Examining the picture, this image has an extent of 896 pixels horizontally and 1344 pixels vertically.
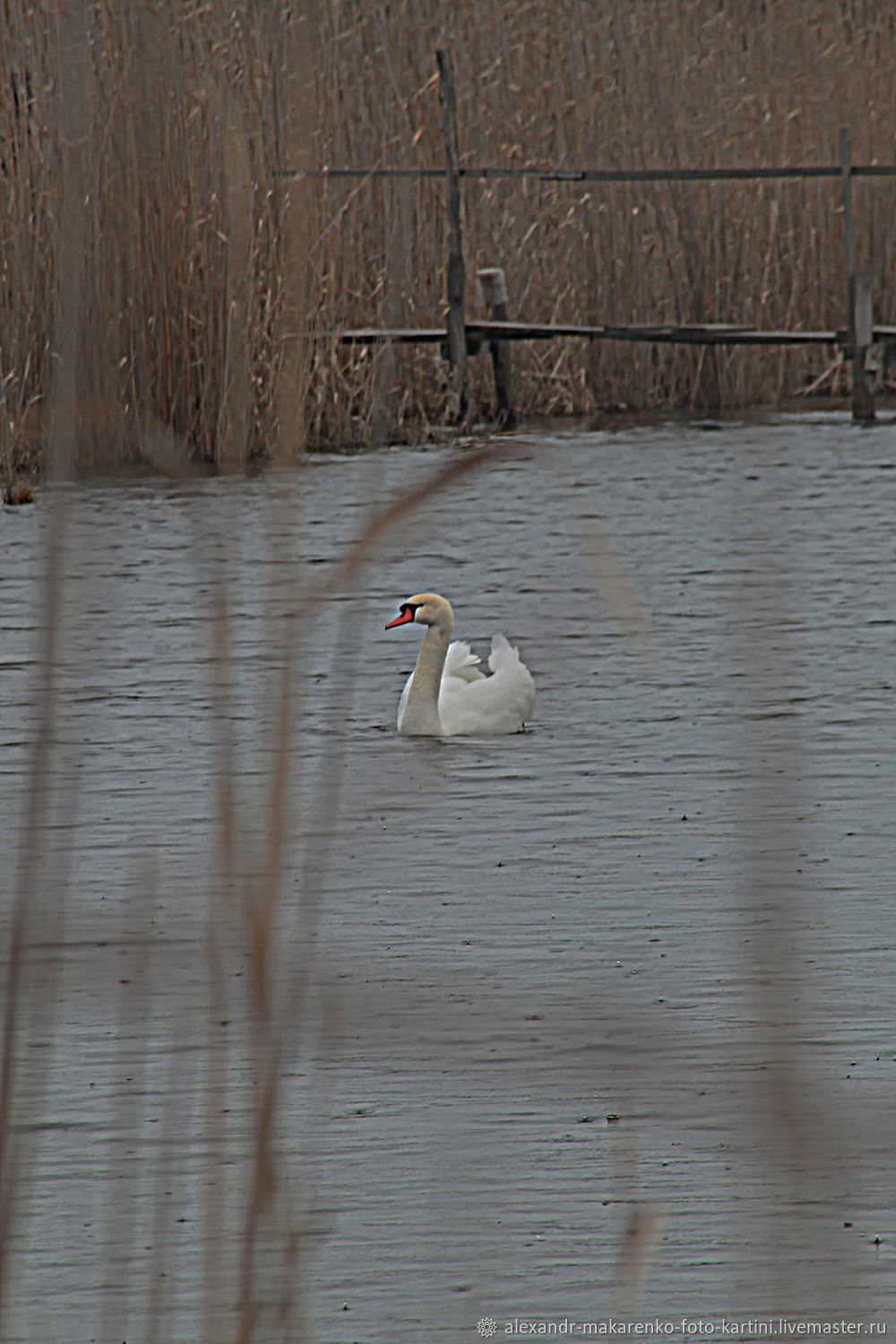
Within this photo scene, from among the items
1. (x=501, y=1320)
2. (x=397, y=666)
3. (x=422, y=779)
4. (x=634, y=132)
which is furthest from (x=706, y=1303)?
(x=634, y=132)

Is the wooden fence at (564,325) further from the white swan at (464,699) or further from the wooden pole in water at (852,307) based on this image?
the white swan at (464,699)

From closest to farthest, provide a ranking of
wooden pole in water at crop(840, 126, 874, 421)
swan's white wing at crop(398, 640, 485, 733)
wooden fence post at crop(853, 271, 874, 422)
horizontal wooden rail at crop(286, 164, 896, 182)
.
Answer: swan's white wing at crop(398, 640, 485, 733)
wooden fence post at crop(853, 271, 874, 422)
wooden pole in water at crop(840, 126, 874, 421)
horizontal wooden rail at crop(286, 164, 896, 182)

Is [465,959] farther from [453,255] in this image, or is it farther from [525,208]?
[525,208]

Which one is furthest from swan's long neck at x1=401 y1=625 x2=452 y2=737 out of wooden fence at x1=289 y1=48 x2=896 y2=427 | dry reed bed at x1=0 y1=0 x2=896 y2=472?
wooden fence at x1=289 y1=48 x2=896 y2=427

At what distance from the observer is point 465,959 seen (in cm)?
529

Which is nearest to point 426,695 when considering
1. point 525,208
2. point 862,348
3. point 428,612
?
point 428,612

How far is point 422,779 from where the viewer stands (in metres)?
6.50

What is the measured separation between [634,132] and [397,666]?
9229 mm

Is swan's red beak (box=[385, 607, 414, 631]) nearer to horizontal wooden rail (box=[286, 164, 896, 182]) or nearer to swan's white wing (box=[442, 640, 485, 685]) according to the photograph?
swan's white wing (box=[442, 640, 485, 685])

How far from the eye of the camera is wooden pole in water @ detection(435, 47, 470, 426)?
54.7 ft

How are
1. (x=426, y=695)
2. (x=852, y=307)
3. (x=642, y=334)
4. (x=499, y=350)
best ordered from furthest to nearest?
(x=499, y=350) → (x=642, y=334) → (x=852, y=307) → (x=426, y=695)

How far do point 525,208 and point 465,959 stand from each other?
13.0m

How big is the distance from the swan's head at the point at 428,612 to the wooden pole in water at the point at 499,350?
8.21 m

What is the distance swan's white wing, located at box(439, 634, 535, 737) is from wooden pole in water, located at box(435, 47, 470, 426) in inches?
343
